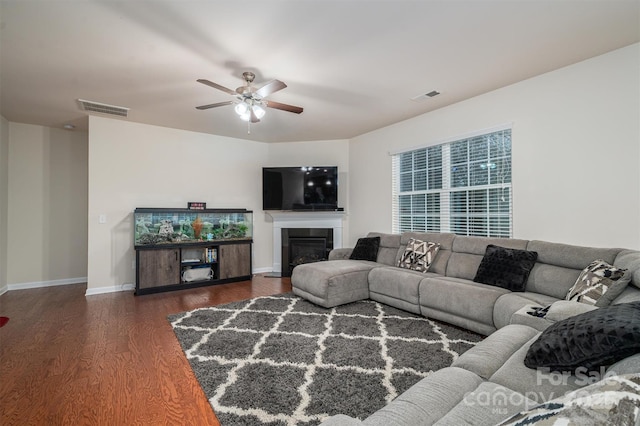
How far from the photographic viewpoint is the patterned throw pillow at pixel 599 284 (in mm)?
2045

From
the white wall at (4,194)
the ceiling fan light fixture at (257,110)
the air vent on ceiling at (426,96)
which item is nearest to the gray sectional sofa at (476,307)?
the air vent on ceiling at (426,96)

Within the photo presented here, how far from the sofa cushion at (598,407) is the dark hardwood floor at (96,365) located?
64.3 inches

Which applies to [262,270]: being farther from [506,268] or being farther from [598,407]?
[598,407]

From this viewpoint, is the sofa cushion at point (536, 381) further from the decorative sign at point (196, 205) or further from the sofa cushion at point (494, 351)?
the decorative sign at point (196, 205)

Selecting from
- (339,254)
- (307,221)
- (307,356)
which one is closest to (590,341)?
(307,356)

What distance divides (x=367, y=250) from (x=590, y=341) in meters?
3.29

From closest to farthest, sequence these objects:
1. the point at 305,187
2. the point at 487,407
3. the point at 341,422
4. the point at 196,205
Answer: the point at 341,422 < the point at 487,407 < the point at 196,205 < the point at 305,187

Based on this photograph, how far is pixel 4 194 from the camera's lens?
4402mm

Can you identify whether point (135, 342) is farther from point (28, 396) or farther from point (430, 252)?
point (430, 252)

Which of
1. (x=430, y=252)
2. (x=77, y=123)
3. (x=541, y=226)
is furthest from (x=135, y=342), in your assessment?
(x=541, y=226)

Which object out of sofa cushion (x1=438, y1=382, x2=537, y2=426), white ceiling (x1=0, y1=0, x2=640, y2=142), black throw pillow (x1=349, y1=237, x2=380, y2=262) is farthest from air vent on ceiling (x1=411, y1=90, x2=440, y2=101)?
sofa cushion (x1=438, y1=382, x2=537, y2=426)

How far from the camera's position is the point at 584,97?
278 cm

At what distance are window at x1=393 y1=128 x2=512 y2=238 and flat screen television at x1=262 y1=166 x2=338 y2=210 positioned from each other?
46.8 inches

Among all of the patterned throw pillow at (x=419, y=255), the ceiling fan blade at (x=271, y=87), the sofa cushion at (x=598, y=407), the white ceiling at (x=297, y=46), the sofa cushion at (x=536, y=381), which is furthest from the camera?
the patterned throw pillow at (x=419, y=255)
